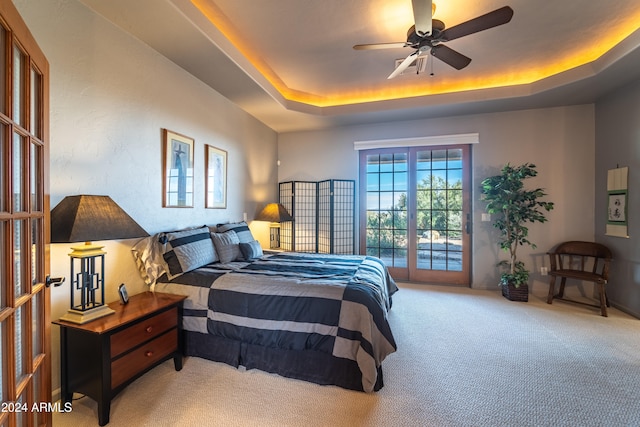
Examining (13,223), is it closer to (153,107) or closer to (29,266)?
(29,266)

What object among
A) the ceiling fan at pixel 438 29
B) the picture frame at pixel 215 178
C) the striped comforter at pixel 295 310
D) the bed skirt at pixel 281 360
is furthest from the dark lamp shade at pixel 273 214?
the ceiling fan at pixel 438 29

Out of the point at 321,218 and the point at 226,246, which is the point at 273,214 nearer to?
the point at 321,218

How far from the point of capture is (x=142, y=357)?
178 cm

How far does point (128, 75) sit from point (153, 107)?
0.97 ft

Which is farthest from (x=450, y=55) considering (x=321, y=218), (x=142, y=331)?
(x=142, y=331)

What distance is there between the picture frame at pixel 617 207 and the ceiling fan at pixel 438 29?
270 centimetres

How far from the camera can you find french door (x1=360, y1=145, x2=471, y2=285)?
14.0 ft

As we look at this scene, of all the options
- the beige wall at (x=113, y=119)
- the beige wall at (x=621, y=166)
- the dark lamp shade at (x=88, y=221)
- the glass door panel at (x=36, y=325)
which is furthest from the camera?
the beige wall at (x=621, y=166)

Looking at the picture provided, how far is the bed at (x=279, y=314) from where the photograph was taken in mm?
1844

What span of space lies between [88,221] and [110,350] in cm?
77

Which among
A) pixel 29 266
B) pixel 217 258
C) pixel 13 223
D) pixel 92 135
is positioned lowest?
pixel 217 258

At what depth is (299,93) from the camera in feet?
13.2

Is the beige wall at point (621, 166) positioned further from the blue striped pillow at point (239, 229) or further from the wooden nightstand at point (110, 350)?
the wooden nightstand at point (110, 350)

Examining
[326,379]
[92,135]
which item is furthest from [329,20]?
[326,379]
